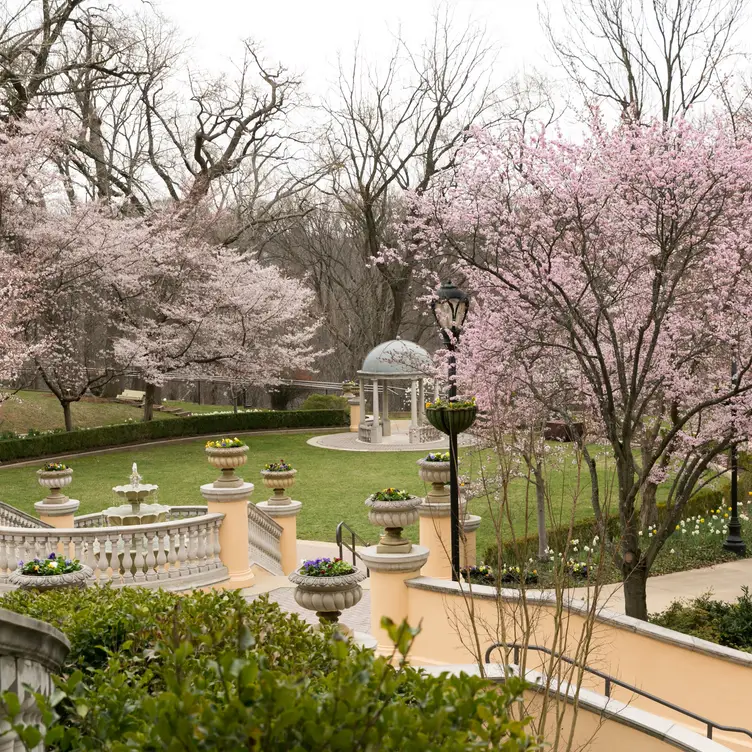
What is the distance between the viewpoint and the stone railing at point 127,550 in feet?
39.0

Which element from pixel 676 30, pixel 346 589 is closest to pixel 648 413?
pixel 346 589

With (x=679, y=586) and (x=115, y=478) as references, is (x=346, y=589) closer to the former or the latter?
(x=679, y=586)

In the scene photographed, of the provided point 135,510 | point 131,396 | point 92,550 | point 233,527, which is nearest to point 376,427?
point 131,396

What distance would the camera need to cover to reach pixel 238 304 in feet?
111

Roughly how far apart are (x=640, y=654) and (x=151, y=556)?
676 cm

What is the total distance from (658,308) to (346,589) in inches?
201

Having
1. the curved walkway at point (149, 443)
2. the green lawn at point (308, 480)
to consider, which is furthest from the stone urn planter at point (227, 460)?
the curved walkway at point (149, 443)

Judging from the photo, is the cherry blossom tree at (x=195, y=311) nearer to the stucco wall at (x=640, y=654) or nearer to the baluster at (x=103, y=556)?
the baluster at (x=103, y=556)

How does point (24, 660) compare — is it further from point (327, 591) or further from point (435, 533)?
point (435, 533)

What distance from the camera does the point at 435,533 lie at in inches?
463

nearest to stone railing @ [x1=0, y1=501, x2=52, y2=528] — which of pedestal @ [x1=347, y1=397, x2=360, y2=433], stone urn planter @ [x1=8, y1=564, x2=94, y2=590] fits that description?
stone urn planter @ [x1=8, y1=564, x2=94, y2=590]

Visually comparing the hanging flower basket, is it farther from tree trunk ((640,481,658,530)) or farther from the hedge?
the hedge

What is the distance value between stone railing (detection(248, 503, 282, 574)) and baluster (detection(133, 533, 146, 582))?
2.66 metres

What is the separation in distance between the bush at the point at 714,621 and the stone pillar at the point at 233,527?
6.04m
